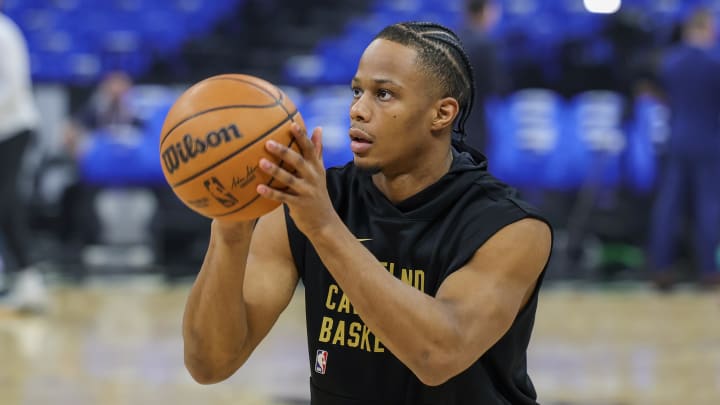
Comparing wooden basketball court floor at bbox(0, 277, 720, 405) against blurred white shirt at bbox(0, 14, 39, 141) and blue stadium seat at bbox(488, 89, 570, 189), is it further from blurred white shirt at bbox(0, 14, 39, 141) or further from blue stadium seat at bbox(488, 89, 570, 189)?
blue stadium seat at bbox(488, 89, 570, 189)

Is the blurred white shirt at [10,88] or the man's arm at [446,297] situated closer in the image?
the man's arm at [446,297]

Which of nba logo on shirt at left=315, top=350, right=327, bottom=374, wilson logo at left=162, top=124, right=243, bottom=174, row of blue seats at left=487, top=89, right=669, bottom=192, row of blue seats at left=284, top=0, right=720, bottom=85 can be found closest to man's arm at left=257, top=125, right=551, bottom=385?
wilson logo at left=162, top=124, right=243, bottom=174

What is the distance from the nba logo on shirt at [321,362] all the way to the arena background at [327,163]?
1.99 metres

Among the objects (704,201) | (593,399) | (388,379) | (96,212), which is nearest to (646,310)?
(704,201)

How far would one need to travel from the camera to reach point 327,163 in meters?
8.82

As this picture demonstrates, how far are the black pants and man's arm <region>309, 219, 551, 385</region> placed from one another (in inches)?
197

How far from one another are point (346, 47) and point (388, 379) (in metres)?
9.73

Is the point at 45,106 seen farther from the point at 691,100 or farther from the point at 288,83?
the point at 691,100

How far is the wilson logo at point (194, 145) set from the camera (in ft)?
6.40

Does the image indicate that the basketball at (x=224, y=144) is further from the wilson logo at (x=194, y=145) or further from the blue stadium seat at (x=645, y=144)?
the blue stadium seat at (x=645, y=144)

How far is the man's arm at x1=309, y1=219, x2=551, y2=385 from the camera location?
194cm

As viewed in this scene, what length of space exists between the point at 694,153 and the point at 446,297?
20.8ft

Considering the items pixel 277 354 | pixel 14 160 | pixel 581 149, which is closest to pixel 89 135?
pixel 14 160

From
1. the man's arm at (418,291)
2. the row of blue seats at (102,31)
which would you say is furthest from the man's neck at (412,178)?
the row of blue seats at (102,31)
